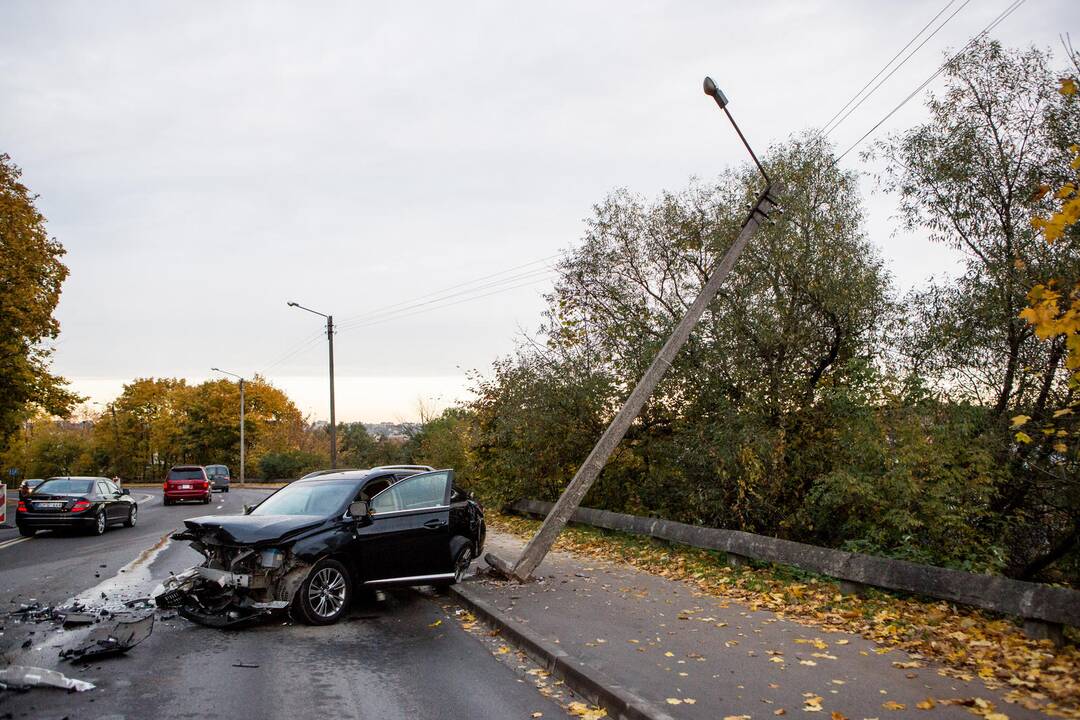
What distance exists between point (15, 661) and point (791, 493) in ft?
37.6

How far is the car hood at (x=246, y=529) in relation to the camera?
7906 mm

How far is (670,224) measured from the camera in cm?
1705

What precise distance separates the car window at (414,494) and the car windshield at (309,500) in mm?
414

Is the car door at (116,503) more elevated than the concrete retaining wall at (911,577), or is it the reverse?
the car door at (116,503)

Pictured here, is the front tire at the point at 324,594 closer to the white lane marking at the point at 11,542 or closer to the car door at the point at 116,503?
the white lane marking at the point at 11,542

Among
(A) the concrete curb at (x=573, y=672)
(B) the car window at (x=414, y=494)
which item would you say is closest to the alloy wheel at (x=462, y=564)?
(B) the car window at (x=414, y=494)

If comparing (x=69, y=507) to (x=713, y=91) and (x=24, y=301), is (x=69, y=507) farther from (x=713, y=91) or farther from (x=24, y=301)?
(x=713, y=91)

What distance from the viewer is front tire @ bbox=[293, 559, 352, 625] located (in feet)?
26.4

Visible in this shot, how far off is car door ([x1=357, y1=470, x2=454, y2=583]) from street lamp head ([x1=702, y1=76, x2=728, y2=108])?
6204 millimetres

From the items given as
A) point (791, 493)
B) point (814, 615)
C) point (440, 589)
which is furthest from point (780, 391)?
point (440, 589)

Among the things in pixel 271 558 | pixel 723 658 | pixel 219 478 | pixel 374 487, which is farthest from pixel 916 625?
pixel 219 478

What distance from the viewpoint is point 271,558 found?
7895mm

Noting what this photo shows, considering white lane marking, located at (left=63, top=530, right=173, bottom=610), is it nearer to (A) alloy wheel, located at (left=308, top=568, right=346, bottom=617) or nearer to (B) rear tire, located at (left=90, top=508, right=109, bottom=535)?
(A) alloy wheel, located at (left=308, top=568, right=346, bottom=617)

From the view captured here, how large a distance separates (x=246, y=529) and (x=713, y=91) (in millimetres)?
7791
